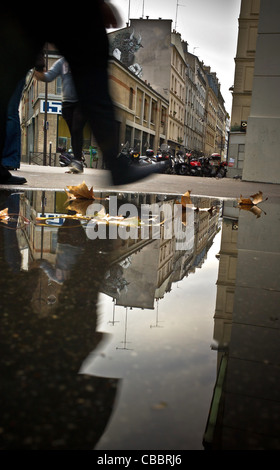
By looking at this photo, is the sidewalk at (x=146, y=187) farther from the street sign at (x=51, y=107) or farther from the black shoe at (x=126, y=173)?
the street sign at (x=51, y=107)

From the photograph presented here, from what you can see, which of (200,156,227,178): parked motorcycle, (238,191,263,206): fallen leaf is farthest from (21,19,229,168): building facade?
(238,191,263,206): fallen leaf

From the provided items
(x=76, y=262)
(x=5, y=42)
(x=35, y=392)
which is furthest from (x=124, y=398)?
(x=5, y=42)

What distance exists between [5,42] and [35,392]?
198 centimetres

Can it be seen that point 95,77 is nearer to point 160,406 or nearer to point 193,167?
point 160,406

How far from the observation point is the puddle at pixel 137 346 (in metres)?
0.62

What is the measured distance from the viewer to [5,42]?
87.2 inches

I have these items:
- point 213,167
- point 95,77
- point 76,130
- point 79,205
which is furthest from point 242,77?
point 95,77

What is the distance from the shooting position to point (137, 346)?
89 cm

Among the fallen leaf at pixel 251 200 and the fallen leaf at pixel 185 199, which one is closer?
the fallen leaf at pixel 185 199

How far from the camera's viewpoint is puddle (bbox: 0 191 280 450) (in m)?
0.62

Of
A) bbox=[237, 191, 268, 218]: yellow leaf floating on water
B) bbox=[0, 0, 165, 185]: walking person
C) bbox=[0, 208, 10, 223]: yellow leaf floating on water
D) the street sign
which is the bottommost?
bbox=[0, 208, 10, 223]: yellow leaf floating on water

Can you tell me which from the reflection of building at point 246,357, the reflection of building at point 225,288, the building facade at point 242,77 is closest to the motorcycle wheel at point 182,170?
the building facade at point 242,77

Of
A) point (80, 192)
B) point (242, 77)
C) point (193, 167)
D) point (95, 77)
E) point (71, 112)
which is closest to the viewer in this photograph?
point (95, 77)

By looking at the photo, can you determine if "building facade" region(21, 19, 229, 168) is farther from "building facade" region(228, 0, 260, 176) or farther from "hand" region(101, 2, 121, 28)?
"hand" region(101, 2, 121, 28)
